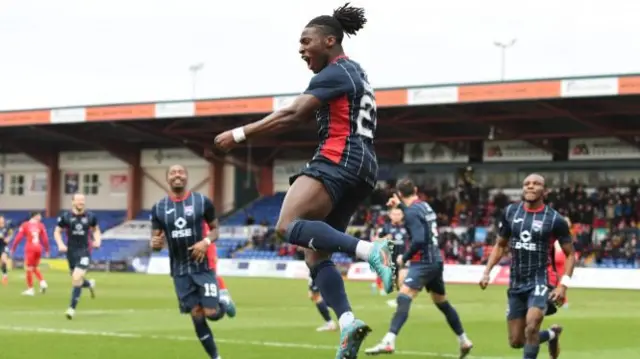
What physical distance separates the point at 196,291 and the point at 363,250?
15.6 feet

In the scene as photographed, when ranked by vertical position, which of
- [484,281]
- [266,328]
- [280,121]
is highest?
[280,121]

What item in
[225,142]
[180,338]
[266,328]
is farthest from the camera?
[266,328]

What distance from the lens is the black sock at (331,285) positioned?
792 centimetres

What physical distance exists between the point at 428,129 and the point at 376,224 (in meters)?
6.01

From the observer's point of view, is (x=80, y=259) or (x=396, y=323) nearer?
(x=396, y=323)

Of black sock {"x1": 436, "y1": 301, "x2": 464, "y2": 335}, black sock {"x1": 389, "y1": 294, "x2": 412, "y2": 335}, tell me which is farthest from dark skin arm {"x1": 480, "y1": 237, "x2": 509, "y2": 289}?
black sock {"x1": 389, "y1": 294, "x2": 412, "y2": 335}

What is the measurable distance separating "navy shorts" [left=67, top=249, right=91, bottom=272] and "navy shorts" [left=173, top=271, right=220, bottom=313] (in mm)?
8940

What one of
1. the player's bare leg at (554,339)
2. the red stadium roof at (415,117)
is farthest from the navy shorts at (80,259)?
the red stadium roof at (415,117)

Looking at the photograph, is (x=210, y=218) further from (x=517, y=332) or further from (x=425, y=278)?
(x=517, y=332)

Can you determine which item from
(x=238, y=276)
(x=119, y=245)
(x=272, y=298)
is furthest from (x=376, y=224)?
(x=272, y=298)

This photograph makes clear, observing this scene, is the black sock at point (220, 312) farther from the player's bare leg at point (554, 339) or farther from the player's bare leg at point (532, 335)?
the player's bare leg at point (554, 339)

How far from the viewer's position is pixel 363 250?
24.6ft

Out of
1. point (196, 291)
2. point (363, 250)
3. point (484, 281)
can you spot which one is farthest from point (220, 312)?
point (363, 250)

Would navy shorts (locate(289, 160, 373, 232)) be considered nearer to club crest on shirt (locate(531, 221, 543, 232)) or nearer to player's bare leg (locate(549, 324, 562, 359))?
club crest on shirt (locate(531, 221, 543, 232))
